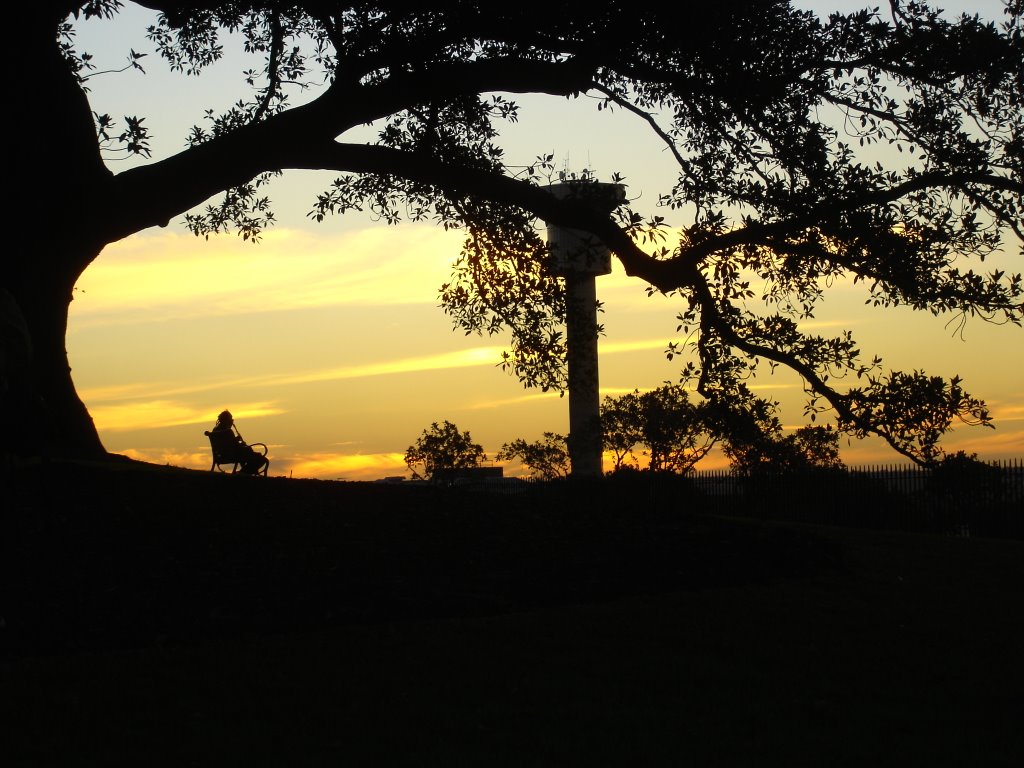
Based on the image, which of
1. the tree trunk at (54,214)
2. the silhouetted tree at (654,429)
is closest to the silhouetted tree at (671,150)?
the tree trunk at (54,214)

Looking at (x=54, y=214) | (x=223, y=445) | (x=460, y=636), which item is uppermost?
(x=54, y=214)

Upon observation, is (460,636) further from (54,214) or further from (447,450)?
(447,450)

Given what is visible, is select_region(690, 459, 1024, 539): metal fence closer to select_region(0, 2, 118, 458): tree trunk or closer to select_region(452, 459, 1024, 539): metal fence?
select_region(452, 459, 1024, 539): metal fence

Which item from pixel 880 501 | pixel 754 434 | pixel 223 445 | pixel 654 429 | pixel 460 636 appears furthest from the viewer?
pixel 654 429

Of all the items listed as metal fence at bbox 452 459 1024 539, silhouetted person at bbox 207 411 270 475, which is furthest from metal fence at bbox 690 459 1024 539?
silhouetted person at bbox 207 411 270 475

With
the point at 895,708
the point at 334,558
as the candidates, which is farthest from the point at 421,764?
the point at 334,558

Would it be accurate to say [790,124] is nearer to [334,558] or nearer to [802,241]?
[802,241]

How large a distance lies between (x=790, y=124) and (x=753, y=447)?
3.89 m

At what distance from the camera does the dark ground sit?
21.6 ft

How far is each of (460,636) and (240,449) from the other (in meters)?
12.7

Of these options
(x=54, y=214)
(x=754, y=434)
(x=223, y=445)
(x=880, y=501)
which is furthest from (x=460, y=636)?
(x=880, y=501)

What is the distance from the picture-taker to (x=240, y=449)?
2061cm

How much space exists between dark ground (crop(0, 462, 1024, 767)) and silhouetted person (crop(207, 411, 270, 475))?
632 centimetres

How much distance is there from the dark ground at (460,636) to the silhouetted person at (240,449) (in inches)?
249
